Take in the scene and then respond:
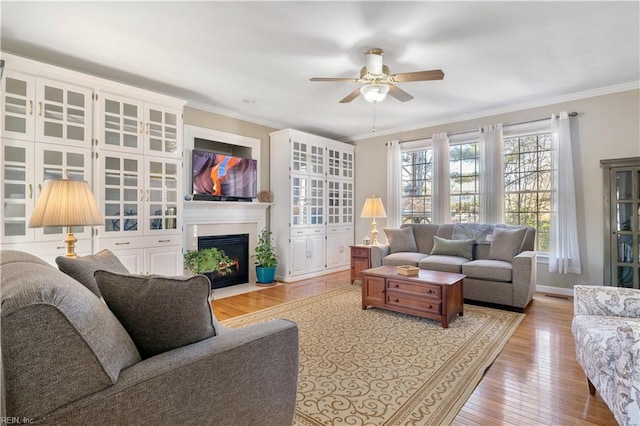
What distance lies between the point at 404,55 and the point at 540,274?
367 centimetres

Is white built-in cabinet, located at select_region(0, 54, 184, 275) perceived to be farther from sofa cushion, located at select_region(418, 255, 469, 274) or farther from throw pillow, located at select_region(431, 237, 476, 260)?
throw pillow, located at select_region(431, 237, 476, 260)

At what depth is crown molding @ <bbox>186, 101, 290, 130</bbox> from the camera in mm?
4566

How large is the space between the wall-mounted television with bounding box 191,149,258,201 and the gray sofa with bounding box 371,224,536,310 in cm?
227

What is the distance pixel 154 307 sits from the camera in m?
1.15

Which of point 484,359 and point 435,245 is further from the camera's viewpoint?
point 435,245

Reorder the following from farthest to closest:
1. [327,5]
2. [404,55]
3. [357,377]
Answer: [404,55]
[327,5]
[357,377]

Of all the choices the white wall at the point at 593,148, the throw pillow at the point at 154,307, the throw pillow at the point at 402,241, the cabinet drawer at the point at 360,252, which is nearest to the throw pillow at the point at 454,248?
the throw pillow at the point at 402,241

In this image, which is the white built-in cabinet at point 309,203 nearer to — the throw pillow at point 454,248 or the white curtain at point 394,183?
the white curtain at point 394,183

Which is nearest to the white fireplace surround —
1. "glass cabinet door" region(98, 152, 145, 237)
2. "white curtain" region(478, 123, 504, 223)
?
"glass cabinet door" region(98, 152, 145, 237)

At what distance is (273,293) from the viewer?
456 centimetres

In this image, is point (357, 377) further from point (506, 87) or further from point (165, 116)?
point (506, 87)

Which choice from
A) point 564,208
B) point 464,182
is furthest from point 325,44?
point 564,208

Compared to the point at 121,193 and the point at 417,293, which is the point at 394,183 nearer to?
the point at 417,293

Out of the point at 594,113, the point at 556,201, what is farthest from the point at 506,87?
the point at 556,201
